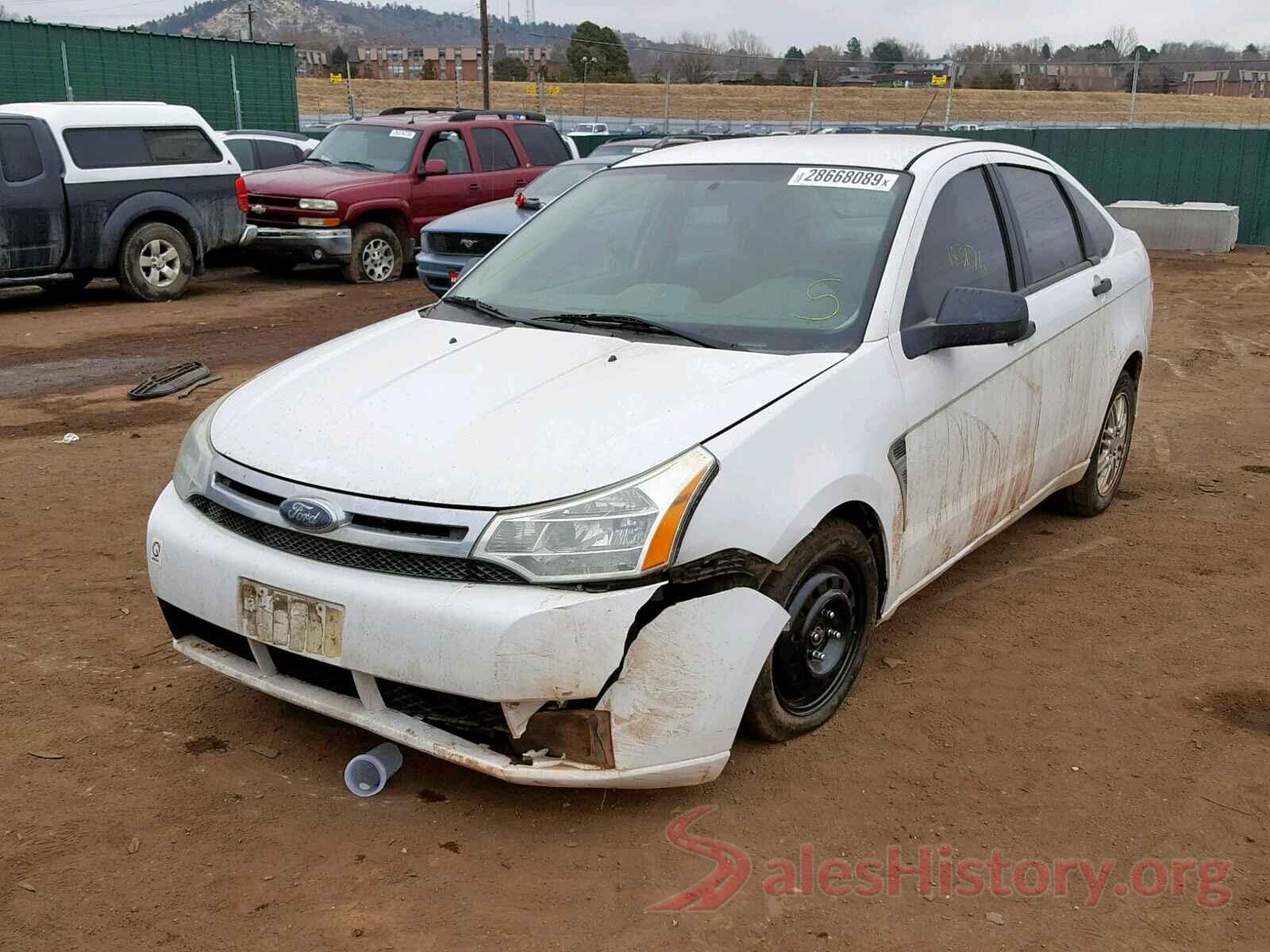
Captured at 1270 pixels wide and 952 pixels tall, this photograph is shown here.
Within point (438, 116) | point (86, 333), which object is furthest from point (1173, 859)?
point (438, 116)

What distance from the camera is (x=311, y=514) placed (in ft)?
10.0

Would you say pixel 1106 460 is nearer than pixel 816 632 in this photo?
No

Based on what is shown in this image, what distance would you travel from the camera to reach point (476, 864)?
9.92 feet

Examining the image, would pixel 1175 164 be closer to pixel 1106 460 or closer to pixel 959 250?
pixel 1106 460

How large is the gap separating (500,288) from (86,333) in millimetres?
7770

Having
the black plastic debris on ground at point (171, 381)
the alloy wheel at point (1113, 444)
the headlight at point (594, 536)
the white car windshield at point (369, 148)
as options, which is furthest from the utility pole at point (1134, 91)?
the headlight at point (594, 536)

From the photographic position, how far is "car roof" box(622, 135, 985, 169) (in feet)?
14.0

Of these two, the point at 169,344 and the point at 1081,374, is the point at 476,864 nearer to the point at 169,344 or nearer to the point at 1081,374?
the point at 1081,374

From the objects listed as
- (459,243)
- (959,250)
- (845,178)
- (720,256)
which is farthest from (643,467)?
(459,243)

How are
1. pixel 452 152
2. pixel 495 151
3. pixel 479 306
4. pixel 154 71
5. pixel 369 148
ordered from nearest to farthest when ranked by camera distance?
pixel 479 306 → pixel 369 148 → pixel 452 152 → pixel 495 151 → pixel 154 71

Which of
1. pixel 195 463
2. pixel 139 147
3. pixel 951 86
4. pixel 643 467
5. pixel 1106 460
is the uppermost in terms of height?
pixel 951 86

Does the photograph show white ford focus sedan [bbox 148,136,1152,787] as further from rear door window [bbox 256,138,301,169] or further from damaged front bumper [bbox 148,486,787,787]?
rear door window [bbox 256,138,301,169]

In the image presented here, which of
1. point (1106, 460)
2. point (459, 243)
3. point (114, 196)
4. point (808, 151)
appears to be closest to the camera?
point (808, 151)

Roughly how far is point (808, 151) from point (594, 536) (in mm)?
2128
